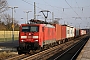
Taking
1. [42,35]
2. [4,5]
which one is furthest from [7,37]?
[42,35]

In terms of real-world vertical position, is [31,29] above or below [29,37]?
above

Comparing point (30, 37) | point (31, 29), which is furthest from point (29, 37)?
point (31, 29)

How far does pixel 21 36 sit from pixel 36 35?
4.84 feet

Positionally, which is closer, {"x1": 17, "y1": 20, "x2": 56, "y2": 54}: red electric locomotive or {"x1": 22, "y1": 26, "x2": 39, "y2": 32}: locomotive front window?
{"x1": 17, "y1": 20, "x2": 56, "y2": 54}: red electric locomotive

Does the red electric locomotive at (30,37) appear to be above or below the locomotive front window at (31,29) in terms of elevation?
below

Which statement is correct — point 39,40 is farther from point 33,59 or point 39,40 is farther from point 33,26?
point 33,59

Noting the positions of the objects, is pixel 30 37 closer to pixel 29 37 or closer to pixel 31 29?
pixel 29 37

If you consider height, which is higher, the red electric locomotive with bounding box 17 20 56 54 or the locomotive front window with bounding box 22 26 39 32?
the locomotive front window with bounding box 22 26 39 32

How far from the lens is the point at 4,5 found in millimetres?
44188

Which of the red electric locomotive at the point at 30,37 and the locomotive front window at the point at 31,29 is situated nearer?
the red electric locomotive at the point at 30,37

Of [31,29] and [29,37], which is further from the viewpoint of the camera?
[31,29]

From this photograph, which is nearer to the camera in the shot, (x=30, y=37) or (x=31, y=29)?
(x=30, y=37)

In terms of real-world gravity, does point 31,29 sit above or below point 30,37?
above

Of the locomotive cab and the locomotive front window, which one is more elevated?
the locomotive front window
